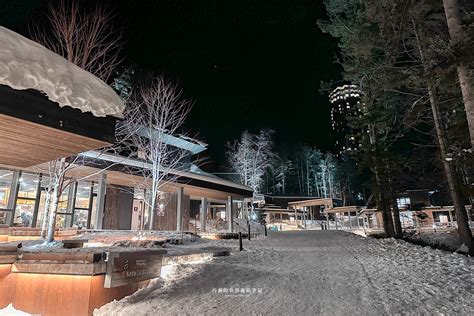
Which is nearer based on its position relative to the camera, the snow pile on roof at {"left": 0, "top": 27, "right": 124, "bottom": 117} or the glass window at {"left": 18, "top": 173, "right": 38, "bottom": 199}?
the snow pile on roof at {"left": 0, "top": 27, "right": 124, "bottom": 117}

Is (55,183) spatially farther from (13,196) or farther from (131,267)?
(131,267)

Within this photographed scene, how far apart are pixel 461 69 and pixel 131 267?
7.86m

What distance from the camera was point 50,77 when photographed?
3520 millimetres

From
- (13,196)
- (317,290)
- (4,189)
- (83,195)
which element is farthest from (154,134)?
(317,290)

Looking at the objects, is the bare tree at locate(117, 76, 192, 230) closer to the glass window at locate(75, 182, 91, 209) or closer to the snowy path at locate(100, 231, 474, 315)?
the glass window at locate(75, 182, 91, 209)

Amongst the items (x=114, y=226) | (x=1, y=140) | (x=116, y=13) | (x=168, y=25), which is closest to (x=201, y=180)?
(x=114, y=226)

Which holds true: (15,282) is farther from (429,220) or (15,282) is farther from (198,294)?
(429,220)

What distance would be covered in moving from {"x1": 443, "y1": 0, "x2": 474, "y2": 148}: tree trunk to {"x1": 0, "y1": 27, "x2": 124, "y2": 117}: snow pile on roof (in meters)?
6.80

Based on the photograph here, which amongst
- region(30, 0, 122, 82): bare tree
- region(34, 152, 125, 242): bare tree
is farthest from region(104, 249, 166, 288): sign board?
region(30, 0, 122, 82): bare tree

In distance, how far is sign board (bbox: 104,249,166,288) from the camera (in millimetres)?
4836

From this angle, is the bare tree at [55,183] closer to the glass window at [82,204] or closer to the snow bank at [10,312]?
the glass window at [82,204]

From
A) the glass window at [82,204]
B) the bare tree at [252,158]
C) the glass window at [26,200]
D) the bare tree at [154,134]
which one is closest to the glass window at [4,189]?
the glass window at [26,200]

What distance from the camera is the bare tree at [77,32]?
11.0 m

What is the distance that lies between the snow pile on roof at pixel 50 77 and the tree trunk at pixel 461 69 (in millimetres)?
6796
